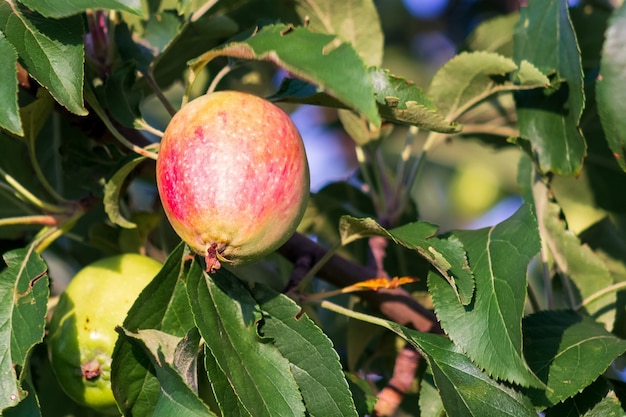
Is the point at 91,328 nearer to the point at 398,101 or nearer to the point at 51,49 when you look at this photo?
the point at 51,49

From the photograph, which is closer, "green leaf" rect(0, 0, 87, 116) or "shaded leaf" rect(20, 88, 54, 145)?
"green leaf" rect(0, 0, 87, 116)

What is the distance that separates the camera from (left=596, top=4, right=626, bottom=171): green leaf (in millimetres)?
1060

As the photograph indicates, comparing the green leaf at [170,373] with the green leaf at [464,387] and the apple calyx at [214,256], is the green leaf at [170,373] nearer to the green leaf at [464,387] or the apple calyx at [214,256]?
the apple calyx at [214,256]

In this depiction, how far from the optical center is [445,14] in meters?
2.96

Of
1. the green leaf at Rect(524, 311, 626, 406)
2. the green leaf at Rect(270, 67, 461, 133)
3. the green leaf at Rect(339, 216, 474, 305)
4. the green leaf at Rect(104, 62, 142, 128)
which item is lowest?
the green leaf at Rect(524, 311, 626, 406)

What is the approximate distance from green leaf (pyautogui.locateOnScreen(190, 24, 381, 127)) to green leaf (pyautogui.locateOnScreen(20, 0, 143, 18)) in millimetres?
114

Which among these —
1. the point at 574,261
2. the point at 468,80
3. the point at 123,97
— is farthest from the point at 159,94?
the point at 574,261

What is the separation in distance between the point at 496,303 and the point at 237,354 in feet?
1.04

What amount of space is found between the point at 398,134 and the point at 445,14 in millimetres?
481

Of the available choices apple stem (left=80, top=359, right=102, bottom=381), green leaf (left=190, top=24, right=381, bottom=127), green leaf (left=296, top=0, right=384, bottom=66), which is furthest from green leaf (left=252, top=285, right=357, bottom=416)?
green leaf (left=296, top=0, right=384, bottom=66)

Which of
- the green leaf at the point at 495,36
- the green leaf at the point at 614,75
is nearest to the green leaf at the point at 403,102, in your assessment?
the green leaf at the point at 614,75

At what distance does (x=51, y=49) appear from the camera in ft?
3.11

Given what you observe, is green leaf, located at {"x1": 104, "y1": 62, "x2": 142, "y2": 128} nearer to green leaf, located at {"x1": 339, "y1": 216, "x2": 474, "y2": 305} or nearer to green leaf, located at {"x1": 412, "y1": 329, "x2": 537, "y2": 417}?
green leaf, located at {"x1": 339, "y1": 216, "x2": 474, "y2": 305}

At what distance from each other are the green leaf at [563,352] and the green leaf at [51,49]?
0.64 meters
